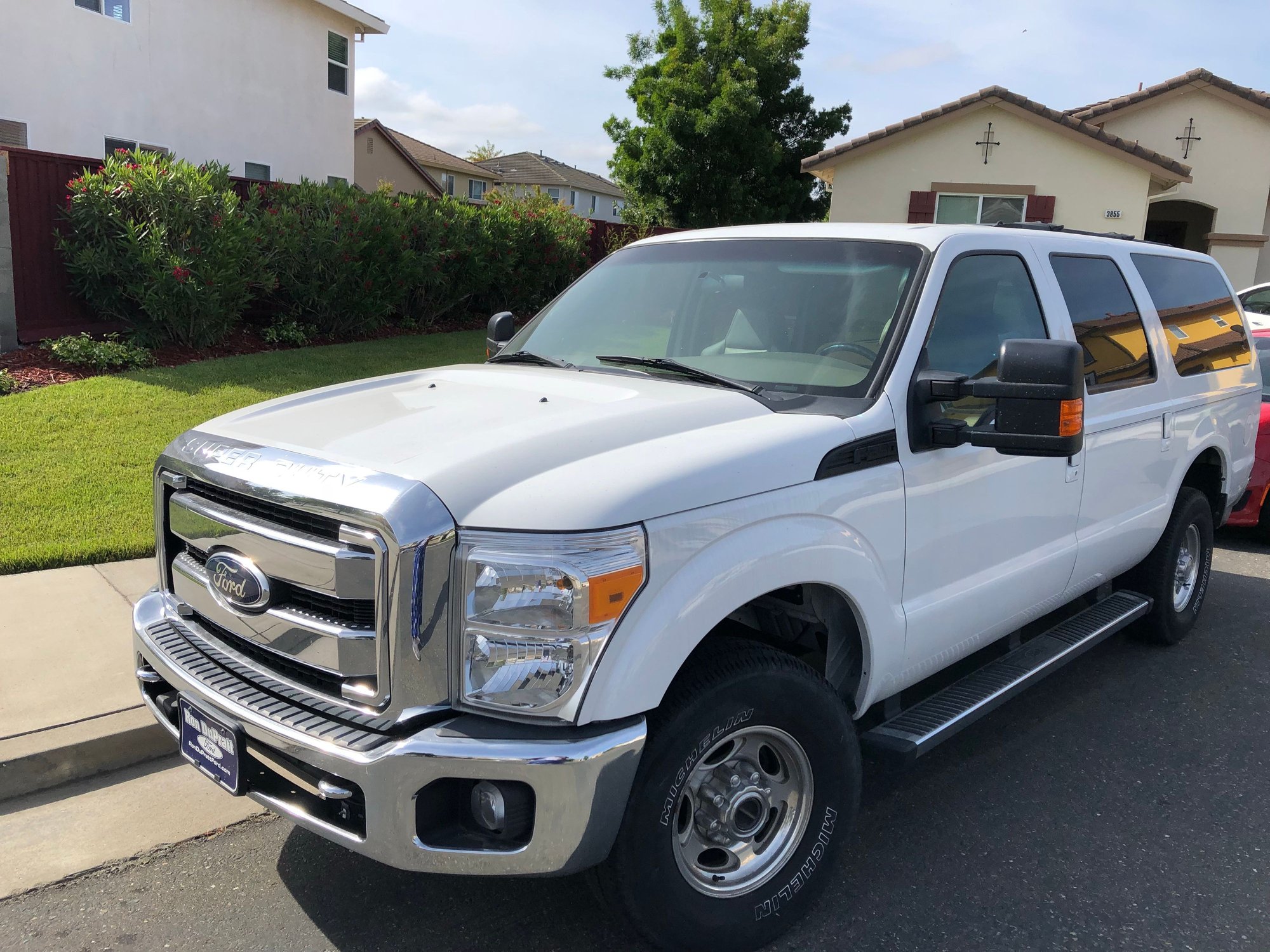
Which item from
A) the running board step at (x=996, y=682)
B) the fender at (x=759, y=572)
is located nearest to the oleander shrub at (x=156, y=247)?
the running board step at (x=996, y=682)

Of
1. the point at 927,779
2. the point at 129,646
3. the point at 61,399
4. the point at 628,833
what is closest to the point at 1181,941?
the point at 927,779

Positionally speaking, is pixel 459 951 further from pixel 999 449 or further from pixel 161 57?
pixel 161 57

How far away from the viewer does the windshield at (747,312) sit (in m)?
3.32

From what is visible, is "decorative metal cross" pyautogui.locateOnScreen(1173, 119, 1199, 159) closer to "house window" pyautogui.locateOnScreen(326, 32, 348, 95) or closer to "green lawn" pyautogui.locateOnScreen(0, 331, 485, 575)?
"green lawn" pyautogui.locateOnScreen(0, 331, 485, 575)

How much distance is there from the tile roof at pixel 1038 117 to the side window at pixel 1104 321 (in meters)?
14.5

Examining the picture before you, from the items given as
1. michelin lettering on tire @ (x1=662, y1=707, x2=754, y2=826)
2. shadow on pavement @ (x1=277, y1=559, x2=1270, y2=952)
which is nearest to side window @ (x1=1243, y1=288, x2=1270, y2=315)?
shadow on pavement @ (x1=277, y1=559, x2=1270, y2=952)

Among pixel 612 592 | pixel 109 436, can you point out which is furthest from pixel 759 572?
pixel 109 436

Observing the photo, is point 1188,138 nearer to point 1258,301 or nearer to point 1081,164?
point 1081,164

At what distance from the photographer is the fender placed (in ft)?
7.72

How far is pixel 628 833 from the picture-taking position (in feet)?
7.92

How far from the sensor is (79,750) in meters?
3.79

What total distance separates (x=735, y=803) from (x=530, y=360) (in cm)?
190

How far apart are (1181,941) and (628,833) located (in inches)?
68.8

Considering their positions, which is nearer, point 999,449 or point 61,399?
point 999,449
